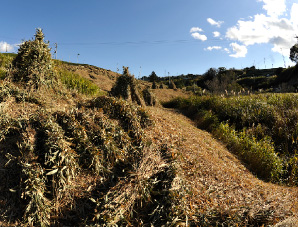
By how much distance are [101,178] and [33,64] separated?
332 centimetres

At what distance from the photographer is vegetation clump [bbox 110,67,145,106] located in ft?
26.5

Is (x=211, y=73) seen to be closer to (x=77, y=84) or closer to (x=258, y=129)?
(x=258, y=129)

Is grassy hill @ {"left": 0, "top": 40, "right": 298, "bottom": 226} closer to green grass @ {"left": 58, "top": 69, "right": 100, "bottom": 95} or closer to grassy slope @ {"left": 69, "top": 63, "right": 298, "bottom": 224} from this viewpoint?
grassy slope @ {"left": 69, "top": 63, "right": 298, "bottom": 224}

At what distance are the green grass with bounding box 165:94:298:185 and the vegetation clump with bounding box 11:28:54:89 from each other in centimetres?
616

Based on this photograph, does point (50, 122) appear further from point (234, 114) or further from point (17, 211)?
point (234, 114)

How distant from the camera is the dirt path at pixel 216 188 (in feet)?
10.9

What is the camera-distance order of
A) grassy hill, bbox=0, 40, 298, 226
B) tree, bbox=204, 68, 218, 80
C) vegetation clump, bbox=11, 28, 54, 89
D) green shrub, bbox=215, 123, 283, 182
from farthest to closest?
tree, bbox=204, 68, 218, 80, green shrub, bbox=215, 123, 283, 182, vegetation clump, bbox=11, 28, 54, 89, grassy hill, bbox=0, 40, 298, 226

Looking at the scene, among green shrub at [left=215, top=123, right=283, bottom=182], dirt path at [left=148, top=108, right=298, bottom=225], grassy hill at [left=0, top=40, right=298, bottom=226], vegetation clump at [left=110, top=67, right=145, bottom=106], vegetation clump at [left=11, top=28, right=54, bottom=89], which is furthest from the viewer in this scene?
vegetation clump at [left=110, top=67, right=145, bottom=106]

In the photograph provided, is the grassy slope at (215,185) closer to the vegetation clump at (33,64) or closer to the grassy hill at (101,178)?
the grassy hill at (101,178)

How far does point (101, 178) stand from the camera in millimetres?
3408

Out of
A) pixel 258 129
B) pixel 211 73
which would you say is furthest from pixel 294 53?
pixel 258 129

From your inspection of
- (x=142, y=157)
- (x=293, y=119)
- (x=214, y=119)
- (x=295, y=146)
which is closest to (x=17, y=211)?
(x=142, y=157)

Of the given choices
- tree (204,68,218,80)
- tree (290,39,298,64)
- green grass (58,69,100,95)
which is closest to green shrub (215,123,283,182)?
green grass (58,69,100,95)

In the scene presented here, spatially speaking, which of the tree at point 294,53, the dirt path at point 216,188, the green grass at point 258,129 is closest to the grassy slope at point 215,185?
the dirt path at point 216,188
